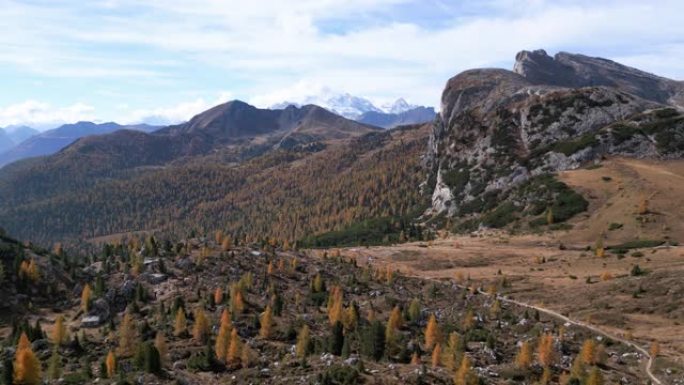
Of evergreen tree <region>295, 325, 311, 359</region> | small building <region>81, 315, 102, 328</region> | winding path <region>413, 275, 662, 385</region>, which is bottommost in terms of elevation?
small building <region>81, 315, 102, 328</region>

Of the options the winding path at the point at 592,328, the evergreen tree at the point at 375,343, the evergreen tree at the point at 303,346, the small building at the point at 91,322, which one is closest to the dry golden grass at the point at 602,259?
the winding path at the point at 592,328

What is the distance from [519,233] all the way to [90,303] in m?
121

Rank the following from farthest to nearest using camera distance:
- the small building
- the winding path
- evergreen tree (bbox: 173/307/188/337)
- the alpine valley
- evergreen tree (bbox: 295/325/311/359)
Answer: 1. the small building
2. evergreen tree (bbox: 173/307/188/337)
3. evergreen tree (bbox: 295/325/311/359)
4. the alpine valley
5. the winding path

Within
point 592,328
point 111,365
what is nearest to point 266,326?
point 111,365

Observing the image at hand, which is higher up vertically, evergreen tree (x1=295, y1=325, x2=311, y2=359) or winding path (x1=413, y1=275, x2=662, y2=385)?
evergreen tree (x1=295, y1=325, x2=311, y2=359)

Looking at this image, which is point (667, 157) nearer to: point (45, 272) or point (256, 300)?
point (256, 300)

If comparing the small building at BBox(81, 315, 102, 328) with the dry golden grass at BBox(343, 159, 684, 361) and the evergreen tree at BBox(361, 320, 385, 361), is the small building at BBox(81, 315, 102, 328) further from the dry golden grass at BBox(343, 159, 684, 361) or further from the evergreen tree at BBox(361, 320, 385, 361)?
the dry golden grass at BBox(343, 159, 684, 361)

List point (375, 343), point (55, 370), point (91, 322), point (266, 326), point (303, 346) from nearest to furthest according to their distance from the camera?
point (55, 370), point (303, 346), point (375, 343), point (266, 326), point (91, 322)

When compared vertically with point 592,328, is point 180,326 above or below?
above

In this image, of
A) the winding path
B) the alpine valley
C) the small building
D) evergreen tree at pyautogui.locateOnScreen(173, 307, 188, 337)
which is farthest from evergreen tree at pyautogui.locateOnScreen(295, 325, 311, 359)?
the winding path

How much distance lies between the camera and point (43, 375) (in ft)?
228

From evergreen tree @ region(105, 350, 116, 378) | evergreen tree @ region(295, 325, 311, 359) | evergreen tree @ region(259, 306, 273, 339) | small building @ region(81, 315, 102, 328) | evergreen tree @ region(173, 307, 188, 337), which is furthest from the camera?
small building @ region(81, 315, 102, 328)

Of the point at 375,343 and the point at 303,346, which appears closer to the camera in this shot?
the point at 303,346

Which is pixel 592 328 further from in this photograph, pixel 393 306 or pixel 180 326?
pixel 180 326
